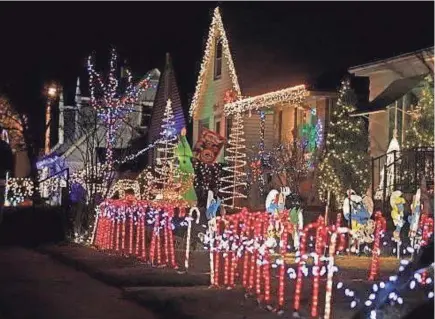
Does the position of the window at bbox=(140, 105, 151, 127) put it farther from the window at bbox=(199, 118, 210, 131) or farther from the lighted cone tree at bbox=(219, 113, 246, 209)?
the lighted cone tree at bbox=(219, 113, 246, 209)

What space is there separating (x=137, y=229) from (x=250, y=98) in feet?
29.0

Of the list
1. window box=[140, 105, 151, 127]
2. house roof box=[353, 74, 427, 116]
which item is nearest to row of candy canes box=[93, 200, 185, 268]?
house roof box=[353, 74, 427, 116]

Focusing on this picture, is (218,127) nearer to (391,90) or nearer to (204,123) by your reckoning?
(204,123)

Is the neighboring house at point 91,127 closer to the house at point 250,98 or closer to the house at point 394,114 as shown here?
the house at point 250,98

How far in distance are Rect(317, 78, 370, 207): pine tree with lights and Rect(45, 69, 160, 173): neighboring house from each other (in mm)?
6797

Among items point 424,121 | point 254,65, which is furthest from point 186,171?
point 424,121

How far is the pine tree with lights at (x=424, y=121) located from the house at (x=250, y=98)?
190 inches

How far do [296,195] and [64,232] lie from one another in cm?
637

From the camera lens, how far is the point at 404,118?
1969cm

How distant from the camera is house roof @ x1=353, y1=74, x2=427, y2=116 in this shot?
18.3 metres

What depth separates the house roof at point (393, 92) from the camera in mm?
18328

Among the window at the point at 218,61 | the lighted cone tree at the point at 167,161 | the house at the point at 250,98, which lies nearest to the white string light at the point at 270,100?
the house at the point at 250,98

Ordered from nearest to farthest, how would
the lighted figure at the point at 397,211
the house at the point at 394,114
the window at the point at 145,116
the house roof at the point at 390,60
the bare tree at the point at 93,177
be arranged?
the lighted figure at the point at 397,211, the house at the point at 394,114, the house roof at the point at 390,60, the bare tree at the point at 93,177, the window at the point at 145,116

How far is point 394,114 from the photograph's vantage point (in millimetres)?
19984
